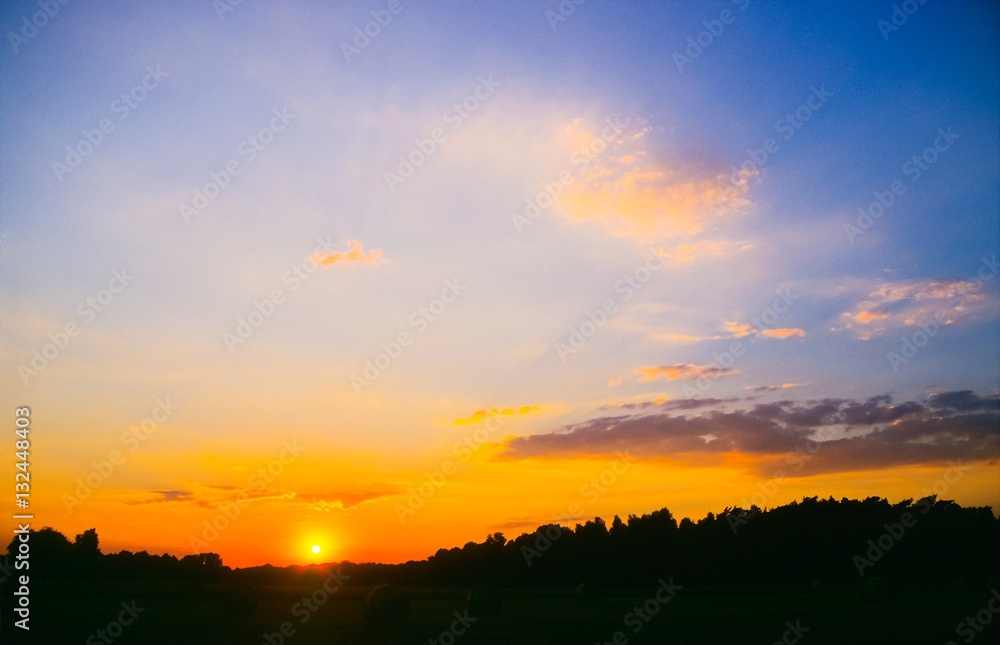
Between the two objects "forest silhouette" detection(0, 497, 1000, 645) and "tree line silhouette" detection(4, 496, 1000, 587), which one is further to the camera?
"tree line silhouette" detection(4, 496, 1000, 587)

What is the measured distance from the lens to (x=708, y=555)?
67.7 metres

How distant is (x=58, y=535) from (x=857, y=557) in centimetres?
7286

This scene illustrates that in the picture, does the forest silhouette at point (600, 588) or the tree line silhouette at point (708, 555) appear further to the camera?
the tree line silhouette at point (708, 555)

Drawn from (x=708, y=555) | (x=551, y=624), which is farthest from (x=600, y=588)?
(x=551, y=624)

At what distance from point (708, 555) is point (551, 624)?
48.3 meters

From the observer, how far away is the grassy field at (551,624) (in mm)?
19766

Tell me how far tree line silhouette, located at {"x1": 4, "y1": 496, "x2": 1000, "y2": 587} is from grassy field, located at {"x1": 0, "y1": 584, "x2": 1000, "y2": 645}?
27706 mm

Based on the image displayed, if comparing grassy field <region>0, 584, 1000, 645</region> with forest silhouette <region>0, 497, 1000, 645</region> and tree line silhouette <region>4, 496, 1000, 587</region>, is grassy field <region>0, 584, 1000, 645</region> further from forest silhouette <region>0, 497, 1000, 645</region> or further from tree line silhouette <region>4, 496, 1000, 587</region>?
tree line silhouette <region>4, 496, 1000, 587</region>

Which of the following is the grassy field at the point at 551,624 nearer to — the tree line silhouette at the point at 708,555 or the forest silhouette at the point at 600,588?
the forest silhouette at the point at 600,588

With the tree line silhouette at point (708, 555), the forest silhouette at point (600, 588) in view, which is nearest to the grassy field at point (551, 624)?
the forest silhouette at point (600, 588)

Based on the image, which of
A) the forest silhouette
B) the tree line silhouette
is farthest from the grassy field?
the tree line silhouette

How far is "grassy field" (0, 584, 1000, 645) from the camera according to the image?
64.8ft

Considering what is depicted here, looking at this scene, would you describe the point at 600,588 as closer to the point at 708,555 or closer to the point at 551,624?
the point at 708,555

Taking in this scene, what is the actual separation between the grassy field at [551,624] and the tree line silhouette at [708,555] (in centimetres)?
2771
